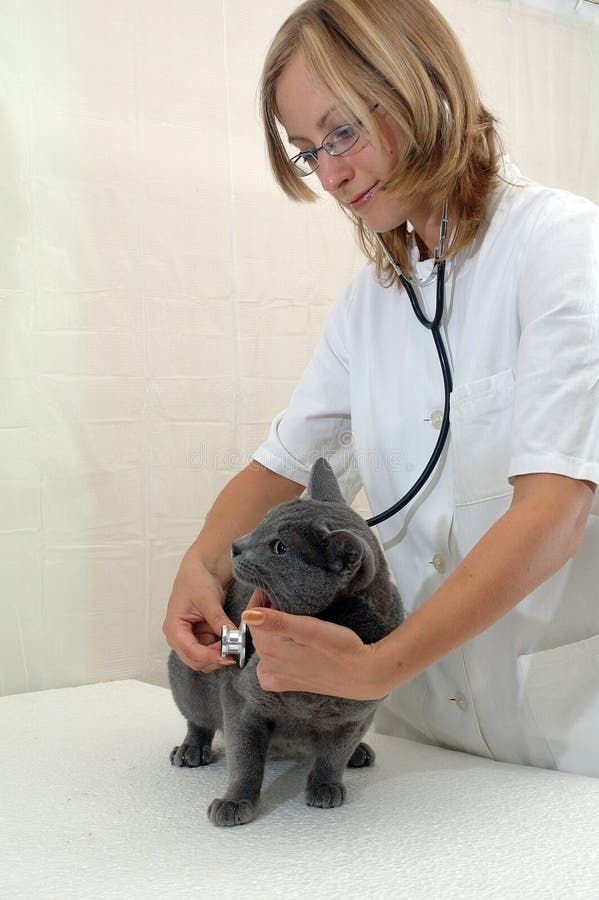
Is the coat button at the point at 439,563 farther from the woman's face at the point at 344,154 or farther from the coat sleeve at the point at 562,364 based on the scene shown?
the woman's face at the point at 344,154

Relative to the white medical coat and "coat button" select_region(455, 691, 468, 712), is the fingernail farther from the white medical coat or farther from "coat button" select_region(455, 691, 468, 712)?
"coat button" select_region(455, 691, 468, 712)

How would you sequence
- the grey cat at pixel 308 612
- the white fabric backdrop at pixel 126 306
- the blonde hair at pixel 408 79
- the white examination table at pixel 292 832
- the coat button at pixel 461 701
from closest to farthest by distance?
1. the white examination table at pixel 292 832
2. the grey cat at pixel 308 612
3. the blonde hair at pixel 408 79
4. the coat button at pixel 461 701
5. the white fabric backdrop at pixel 126 306

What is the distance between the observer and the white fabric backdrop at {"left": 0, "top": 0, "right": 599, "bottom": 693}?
162 cm

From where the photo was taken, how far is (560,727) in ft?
3.21

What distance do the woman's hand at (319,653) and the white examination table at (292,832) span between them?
0.48 feet

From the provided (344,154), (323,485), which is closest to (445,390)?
(323,485)

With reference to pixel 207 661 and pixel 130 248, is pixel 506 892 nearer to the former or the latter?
pixel 207 661

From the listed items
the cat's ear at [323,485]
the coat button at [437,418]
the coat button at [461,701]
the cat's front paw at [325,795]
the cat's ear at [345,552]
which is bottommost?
the cat's front paw at [325,795]

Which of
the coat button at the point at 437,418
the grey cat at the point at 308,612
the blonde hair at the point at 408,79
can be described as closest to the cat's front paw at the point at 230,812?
the grey cat at the point at 308,612

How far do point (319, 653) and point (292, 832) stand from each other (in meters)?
0.19

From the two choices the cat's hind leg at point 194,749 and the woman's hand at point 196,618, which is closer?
the woman's hand at point 196,618

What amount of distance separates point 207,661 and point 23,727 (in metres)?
0.52

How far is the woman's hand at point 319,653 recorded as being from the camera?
0.76 metres

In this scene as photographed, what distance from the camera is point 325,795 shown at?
2.90ft
